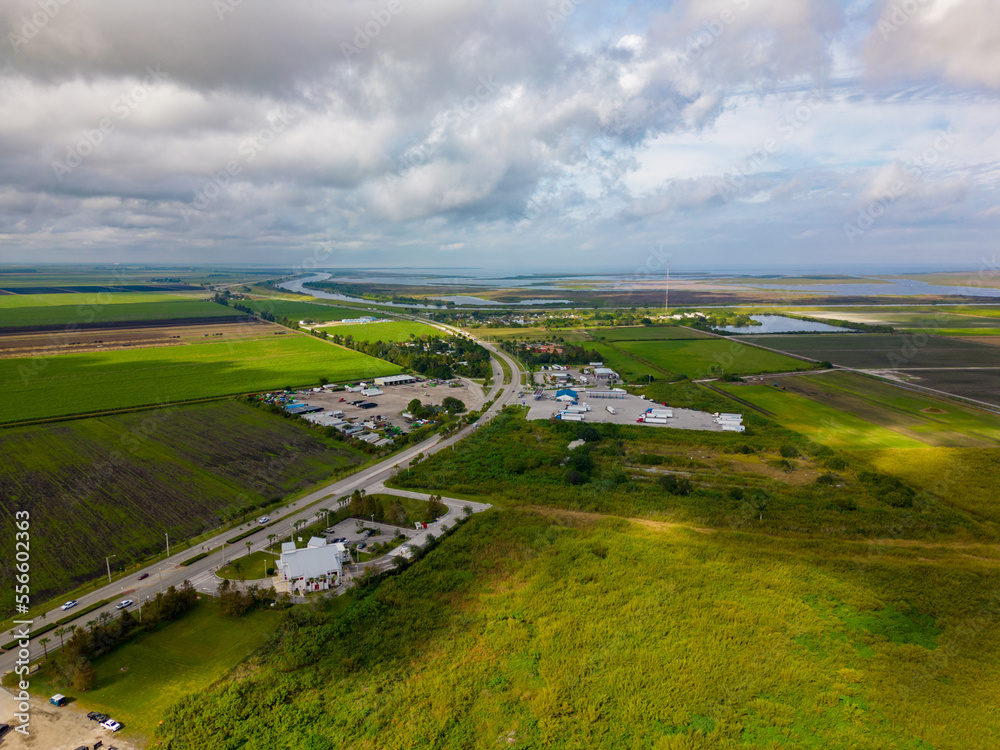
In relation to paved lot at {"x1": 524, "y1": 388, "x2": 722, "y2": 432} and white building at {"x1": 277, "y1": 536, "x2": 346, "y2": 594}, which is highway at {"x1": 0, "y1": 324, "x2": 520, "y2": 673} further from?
paved lot at {"x1": 524, "y1": 388, "x2": 722, "y2": 432}

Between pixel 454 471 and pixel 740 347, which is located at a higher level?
pixel 740 347

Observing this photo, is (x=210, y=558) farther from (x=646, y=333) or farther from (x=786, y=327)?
(x=786, y=327)

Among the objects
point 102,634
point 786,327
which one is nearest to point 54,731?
point 102,634

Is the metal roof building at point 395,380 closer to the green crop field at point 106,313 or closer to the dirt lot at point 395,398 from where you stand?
the dirt lot at point 395,398

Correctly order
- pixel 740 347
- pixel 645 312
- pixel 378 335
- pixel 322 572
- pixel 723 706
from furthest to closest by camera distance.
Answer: pixel 645 312 → pixel 378 335 → pixel 740 347 → pixel 322 572 → pixel 723 706

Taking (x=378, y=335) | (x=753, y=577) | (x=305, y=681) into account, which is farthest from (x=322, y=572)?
(x=378, y=335)

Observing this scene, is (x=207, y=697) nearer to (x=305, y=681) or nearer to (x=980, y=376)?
(x=305, y=681)

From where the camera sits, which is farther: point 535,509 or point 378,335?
point 378,335
